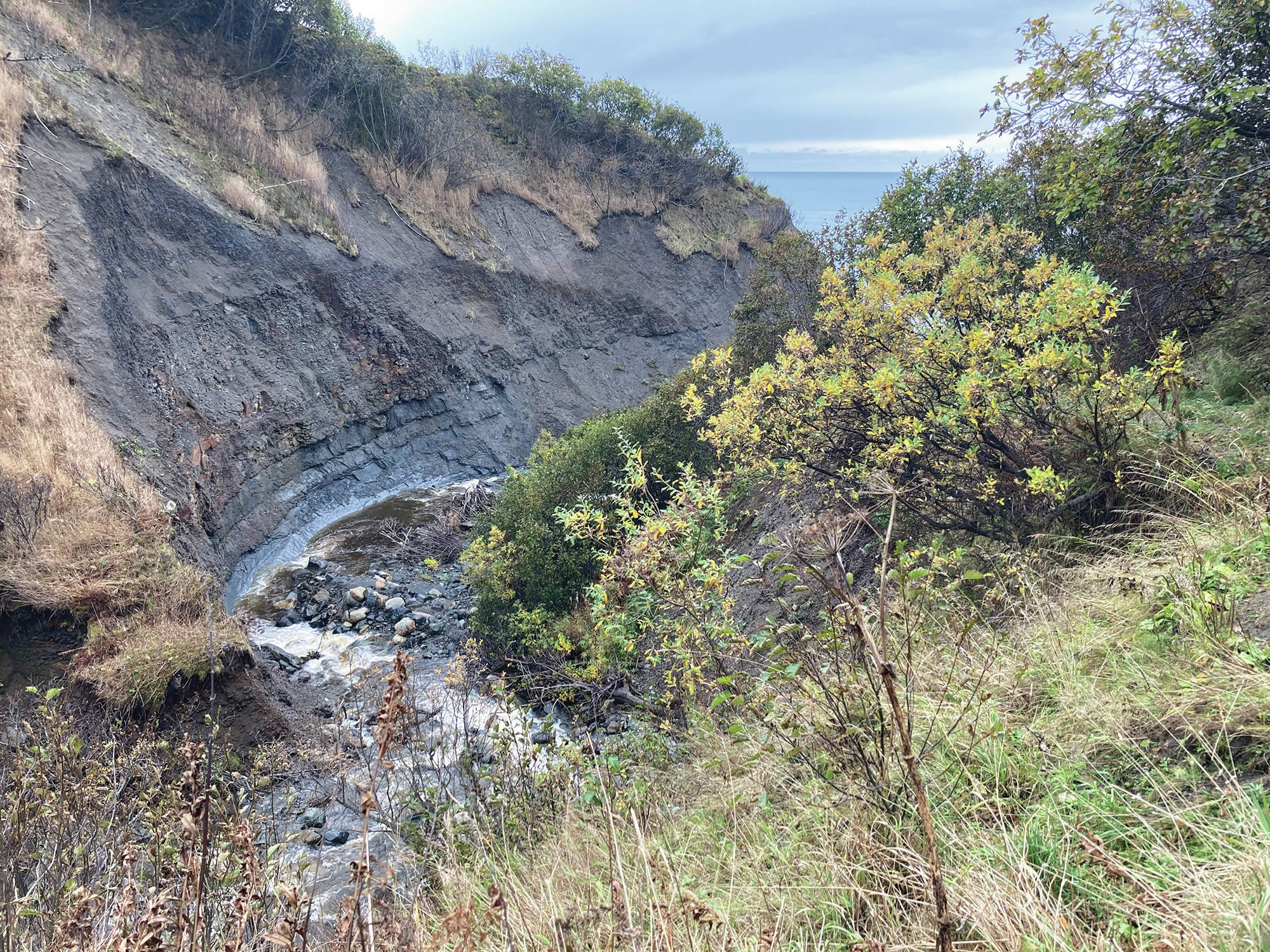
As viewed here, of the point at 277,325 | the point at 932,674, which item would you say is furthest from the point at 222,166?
the point at 932,674

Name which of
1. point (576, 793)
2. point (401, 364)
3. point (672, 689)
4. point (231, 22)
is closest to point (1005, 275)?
point (672, 689)

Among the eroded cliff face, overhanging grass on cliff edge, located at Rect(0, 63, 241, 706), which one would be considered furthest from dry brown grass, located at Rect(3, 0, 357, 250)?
overhanging grass on cliff edge, located at Rect(0, 63, 241, 706)

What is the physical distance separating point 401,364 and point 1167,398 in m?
16.4

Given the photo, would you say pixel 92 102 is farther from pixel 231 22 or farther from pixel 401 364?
pixel 401 364

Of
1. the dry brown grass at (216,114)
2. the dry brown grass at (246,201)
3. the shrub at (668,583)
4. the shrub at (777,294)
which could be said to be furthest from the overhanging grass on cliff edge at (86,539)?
the shrub at (777,294)

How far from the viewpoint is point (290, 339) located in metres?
15.5

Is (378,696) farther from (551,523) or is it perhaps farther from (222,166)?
(222,166)

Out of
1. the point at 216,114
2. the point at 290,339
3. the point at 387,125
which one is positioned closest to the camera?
the point at 290,339

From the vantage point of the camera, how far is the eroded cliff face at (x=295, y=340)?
11555mm

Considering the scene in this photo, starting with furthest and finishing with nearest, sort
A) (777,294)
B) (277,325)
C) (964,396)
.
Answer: (277,325), (777,294), (964,396)

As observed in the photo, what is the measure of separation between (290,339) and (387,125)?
10173mm

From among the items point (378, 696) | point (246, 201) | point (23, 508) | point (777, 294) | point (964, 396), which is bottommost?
point (378, 696)

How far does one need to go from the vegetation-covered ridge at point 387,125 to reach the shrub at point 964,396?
15360 mm

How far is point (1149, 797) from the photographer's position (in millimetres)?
2215
